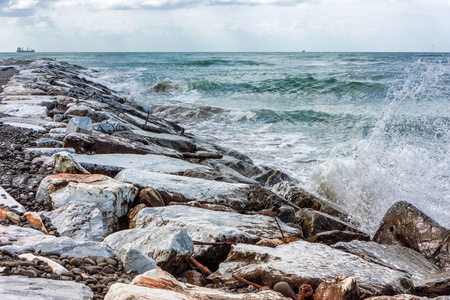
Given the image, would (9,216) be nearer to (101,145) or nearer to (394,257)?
(101,145)

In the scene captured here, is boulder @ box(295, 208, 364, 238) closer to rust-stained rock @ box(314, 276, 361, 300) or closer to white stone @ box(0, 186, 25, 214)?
rust-stained rock @ box(314, 276, 361, 300)

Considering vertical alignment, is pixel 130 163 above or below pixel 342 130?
above

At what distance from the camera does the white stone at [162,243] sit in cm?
223

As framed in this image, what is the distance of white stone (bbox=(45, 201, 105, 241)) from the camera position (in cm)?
249

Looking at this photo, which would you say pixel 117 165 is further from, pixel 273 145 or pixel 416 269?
pixel 273 145

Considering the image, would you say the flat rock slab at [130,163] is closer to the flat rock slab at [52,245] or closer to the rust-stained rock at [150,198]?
the rust-stained rock at [150,198]

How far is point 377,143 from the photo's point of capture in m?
6.74

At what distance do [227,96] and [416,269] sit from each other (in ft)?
50.3

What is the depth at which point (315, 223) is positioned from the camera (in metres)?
3.65

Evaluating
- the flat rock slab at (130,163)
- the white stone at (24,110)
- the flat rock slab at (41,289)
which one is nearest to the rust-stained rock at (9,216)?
the flat rock slab at (41,289)

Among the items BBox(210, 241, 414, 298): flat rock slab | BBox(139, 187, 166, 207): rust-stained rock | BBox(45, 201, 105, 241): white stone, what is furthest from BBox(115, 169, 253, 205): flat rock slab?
BBox(210, 241, 414, 298): flat rock slab

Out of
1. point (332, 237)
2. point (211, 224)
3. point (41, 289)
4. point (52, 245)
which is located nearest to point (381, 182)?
point (332, 237)

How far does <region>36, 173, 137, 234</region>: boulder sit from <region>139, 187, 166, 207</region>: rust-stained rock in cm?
9

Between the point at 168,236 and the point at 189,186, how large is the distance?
4.19 ft
